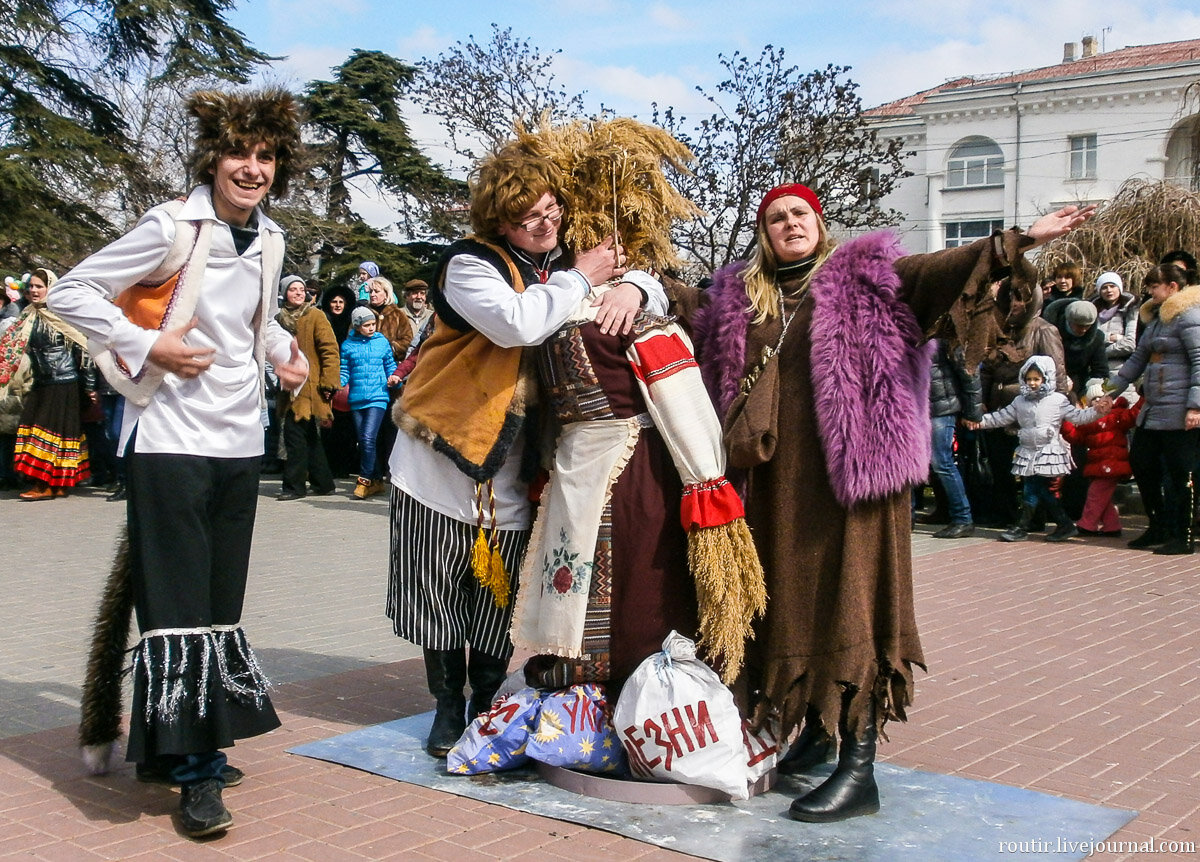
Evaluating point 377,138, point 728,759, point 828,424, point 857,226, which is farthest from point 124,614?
point 377,138

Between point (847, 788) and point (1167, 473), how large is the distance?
614 cm

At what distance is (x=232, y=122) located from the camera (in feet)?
11.9

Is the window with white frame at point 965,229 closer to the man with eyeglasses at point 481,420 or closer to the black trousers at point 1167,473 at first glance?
the black trousers at point 1167,473

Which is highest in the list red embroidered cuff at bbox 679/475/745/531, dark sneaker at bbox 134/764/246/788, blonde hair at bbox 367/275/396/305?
blonde hair at bbox 367/275/396/305

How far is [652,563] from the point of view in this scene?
3.81 meters

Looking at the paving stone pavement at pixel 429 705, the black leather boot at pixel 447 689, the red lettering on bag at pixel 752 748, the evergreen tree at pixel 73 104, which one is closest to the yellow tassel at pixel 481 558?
the black leather boot at pixel 447 689

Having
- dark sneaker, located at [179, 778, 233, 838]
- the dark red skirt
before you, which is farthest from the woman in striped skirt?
dark sneaker, located at [179, 778, 233, 838]

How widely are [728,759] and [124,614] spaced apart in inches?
77.6

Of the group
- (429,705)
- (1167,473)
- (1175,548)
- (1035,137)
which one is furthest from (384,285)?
(1035,137)

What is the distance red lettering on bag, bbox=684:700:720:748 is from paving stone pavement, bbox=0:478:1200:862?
413 mm

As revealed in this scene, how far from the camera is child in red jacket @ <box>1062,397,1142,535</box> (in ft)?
30.6

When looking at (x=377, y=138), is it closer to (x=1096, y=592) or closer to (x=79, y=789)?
(x=1096, y=592)

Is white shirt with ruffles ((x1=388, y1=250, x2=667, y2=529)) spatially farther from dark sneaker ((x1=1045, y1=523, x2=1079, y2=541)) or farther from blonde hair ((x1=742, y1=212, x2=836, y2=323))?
dark sneaker ((x1=1045, y1=523, x2=1079, y2=541))

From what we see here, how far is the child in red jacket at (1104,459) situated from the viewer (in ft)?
30.6
